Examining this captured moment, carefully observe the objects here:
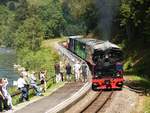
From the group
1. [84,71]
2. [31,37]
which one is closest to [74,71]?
[84,71]

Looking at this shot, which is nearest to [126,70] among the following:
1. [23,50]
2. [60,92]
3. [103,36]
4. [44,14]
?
[60,92]

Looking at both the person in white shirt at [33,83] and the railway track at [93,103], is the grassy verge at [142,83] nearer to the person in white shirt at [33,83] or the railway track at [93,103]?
the railway track at [93,103]

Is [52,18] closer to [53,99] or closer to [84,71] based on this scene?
[84,71]

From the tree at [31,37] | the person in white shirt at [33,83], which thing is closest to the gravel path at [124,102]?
the person in white shirt at [33,83]

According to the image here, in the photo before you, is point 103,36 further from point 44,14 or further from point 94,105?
point 44,14

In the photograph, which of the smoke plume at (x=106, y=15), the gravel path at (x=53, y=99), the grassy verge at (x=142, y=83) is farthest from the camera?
the smoke plume at (x=106, y=15)

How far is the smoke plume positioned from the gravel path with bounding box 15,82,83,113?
32071mm

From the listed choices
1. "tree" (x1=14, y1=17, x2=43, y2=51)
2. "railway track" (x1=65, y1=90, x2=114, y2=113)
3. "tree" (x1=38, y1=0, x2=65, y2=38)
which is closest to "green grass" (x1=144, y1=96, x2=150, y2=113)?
"railway track" (x1=65, y1=90, x2=114, y2=113)

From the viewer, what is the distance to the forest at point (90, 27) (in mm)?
52781

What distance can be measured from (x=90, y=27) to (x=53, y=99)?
7176 cm

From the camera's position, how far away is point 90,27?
10188 centimetres

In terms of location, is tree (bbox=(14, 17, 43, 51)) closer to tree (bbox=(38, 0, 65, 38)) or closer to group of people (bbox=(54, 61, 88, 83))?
tree (bbox=(38, 0, 65, 38))

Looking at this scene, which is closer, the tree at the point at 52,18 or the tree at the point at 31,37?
the tree at the point at 31,37

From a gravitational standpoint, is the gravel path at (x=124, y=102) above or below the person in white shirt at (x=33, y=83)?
below
